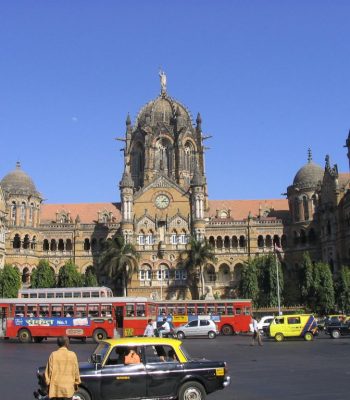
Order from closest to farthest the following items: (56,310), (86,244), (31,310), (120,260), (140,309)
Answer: (31,310), (56,310), (140,309), (120,260), (86,244)

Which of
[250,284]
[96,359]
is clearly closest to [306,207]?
[250,284]

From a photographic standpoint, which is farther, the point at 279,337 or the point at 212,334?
the point at 212,334

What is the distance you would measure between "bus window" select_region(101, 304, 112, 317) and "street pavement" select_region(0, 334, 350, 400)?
998 centimetres

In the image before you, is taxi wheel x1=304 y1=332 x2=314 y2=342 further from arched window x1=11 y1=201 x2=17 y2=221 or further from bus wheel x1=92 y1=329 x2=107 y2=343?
arched window x1=11 y1=201 x2=17 y2=221

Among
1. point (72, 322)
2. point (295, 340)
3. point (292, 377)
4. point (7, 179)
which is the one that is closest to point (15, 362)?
point (292, 377)

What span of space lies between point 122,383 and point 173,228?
200ft

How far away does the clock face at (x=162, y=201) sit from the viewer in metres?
74.1

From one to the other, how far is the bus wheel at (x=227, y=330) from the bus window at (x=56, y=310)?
46.6 ft

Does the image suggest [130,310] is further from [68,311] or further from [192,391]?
[192,391]

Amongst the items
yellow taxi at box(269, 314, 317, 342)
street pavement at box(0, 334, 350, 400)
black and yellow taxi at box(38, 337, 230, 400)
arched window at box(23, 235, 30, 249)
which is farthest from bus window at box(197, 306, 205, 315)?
arched window at box(23, 235, 30, 249)

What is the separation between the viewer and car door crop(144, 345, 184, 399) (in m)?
12.1

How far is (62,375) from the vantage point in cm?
887

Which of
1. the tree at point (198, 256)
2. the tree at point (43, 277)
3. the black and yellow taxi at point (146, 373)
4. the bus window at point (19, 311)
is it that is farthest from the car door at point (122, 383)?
the tree at point (43, 277)

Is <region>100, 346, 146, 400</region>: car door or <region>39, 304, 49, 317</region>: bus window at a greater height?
<region>39, 304, 49, 317</region>: bus window
